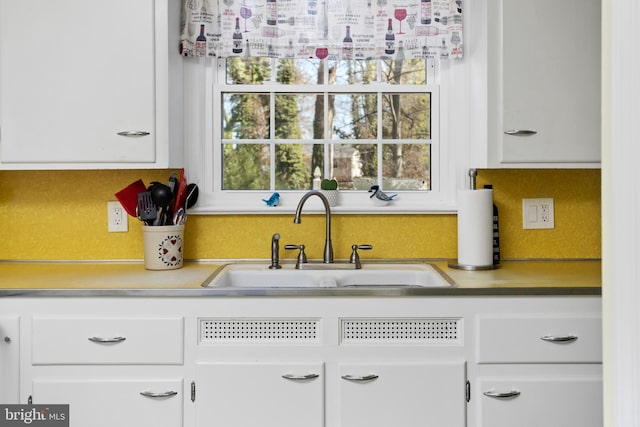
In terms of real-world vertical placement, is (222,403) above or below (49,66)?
below

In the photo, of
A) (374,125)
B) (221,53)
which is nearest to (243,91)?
(221,53)

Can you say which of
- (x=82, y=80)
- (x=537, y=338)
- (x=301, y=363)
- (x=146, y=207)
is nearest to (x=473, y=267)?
(x=537, y=338)

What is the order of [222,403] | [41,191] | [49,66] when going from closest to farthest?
[222,403] → [49,66] → [41,191]

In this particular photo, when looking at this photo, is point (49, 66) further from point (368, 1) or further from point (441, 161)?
point (441, 161)

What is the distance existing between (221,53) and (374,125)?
2.43 ft

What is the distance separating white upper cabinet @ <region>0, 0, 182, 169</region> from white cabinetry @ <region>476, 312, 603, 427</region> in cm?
142

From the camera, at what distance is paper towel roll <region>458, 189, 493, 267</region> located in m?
2.26

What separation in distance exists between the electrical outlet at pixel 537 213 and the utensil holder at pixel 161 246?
1485 millimetres

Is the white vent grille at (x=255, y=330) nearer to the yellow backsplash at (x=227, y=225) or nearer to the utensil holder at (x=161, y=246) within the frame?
the utensil holder at (x=161, y=246)

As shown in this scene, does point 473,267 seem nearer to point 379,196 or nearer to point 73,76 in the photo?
point 379,196

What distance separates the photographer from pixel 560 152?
2186 mm

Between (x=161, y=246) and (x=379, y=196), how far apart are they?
94 centimetres

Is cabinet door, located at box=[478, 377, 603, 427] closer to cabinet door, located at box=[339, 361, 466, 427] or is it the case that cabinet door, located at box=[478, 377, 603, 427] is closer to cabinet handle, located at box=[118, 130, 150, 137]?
cabinet door, located at box=[339, 361, 466, 427]
